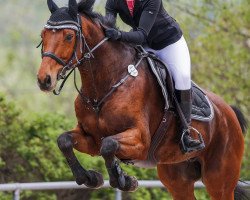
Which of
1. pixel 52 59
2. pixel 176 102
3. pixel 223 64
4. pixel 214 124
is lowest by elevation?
pixel 223 64

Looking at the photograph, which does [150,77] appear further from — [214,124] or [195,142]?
[214,124]

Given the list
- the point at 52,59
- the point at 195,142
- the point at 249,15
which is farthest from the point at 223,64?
the point at 52,59

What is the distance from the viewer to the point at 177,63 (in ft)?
27.5

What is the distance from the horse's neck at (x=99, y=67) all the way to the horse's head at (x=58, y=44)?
27 cm

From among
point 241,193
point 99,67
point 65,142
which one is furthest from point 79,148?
point 241,193

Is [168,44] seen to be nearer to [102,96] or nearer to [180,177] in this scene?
[102,96]

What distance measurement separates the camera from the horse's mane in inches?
298

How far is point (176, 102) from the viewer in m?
8.30

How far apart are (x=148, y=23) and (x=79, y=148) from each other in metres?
1.33

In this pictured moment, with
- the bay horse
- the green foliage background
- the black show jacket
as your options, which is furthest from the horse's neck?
the green foliage background

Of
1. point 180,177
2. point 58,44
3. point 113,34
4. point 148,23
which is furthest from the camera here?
point 180,177

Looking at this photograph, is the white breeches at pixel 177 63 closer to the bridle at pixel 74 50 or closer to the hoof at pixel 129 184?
the bridle at pixel 74 50

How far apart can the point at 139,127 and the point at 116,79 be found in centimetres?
50

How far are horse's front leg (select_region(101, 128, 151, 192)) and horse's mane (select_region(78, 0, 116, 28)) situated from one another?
1.06 metres
